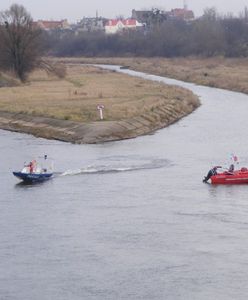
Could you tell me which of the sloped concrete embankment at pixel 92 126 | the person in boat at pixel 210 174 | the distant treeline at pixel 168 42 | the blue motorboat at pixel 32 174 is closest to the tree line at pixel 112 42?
the distant treeline at pixel 168 42

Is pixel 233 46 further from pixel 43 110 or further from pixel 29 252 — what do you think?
pixel 29 252

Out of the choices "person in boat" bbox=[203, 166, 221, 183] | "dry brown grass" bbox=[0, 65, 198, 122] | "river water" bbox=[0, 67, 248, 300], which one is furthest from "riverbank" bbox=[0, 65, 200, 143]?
"person in boat" bbox=[203, 166, 221, 183]

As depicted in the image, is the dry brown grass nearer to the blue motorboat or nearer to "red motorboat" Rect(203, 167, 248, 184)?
the blue motorboat

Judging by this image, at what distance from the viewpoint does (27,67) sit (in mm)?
86438

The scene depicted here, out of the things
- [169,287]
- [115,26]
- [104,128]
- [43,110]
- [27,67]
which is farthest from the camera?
[115,26]

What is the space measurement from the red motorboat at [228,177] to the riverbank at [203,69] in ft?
130

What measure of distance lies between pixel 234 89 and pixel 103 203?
4768 centimetres

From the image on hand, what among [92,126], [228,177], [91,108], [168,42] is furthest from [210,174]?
[168,42]

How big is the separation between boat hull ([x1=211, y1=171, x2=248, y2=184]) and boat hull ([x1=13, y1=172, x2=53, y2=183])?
23.3ft

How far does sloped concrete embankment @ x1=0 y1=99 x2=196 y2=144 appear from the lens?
4728 centimetres

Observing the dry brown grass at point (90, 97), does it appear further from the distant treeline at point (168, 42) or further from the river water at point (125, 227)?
the distant treeline at point (168, 42)

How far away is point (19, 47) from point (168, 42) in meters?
53.7

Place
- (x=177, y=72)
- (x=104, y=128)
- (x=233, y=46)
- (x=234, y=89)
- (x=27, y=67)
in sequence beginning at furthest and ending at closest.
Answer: (x=233, y=46) < (x=177, y=72) < (x=27, y=67) < (x=234, y=89) < (x=104, y=128)

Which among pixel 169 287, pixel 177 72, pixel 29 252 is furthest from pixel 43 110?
pixel 177 72
